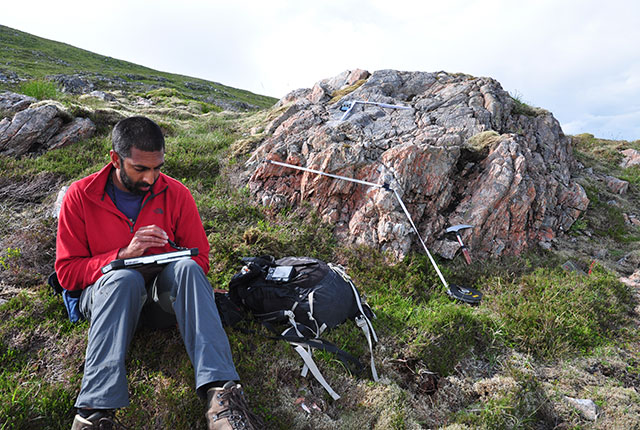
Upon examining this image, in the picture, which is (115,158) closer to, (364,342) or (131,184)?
(131,184)

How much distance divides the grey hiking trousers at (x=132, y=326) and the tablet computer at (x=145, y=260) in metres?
0.05

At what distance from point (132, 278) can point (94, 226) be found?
883 millimetres

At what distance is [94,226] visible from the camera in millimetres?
3361

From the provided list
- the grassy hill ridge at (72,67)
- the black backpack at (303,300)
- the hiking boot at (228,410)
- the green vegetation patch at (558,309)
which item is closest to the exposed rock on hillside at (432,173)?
the green vegetation patch at (558,309)

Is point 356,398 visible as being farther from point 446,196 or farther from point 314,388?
point 446,196

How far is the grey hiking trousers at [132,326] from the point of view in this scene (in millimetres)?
2480

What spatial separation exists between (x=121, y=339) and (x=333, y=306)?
228cm

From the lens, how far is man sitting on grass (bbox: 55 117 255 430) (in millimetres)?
2527

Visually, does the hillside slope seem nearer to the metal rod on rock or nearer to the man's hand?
the metal rod on rock

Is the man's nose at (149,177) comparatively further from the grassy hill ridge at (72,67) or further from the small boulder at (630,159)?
the grassy hill ridge at (72,67)

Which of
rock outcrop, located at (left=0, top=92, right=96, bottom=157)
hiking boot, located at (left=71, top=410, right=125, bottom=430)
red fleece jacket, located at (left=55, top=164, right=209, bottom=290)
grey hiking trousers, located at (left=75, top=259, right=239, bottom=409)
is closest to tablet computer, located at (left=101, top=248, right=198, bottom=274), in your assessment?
grey hiking trousers, located at (left=75, top=259, right=239, bottom=409)

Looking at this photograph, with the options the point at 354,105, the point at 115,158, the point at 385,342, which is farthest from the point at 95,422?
the point at 354,105

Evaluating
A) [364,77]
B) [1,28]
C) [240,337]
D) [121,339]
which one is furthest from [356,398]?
[1,28]

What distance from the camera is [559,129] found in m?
11.0
